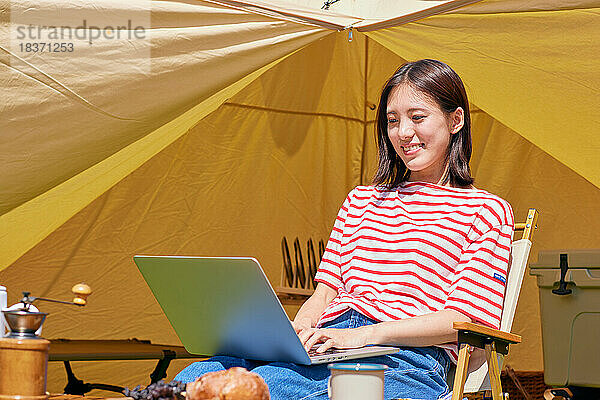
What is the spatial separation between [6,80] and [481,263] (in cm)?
131

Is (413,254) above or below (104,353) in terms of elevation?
above

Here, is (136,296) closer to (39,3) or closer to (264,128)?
(264,128)

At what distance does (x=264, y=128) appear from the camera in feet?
12.6

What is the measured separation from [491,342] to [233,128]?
7.01 feet

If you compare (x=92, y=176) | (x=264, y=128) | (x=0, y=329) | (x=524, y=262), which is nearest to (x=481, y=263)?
(x=524, y=262)

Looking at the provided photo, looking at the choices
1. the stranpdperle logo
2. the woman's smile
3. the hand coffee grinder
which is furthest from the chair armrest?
the stranpdperle logo

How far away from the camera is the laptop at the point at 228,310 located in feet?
5.05

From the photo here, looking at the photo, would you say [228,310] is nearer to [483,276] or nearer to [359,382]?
[359,382]

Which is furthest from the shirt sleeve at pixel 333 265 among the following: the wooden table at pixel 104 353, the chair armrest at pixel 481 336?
the wooden table at pixel 104 353

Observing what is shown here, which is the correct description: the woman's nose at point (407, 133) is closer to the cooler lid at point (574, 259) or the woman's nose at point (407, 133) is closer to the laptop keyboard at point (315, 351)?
the laptop keyboard at point (315, 351)

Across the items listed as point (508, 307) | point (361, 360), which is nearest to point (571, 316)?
point (508, 307)

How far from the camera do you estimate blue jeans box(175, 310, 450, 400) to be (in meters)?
1.63

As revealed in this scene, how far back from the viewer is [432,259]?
6.47 feet

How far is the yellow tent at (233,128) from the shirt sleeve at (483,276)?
85 cm
